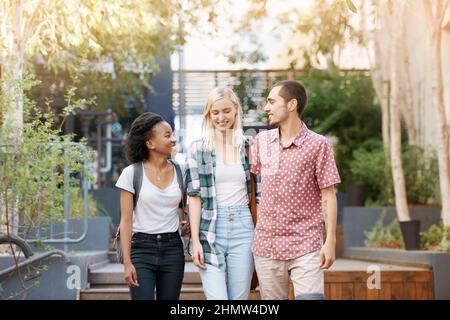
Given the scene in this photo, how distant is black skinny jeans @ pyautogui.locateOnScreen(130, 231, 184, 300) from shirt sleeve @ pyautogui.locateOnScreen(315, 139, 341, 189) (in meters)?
0.90

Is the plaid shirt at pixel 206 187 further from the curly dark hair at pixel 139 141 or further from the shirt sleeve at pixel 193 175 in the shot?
the curly dark hair at pixel 139 141

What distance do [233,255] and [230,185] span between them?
1.26ft

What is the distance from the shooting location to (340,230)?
40.1 ft

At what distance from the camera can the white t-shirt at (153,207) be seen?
15.9 ft

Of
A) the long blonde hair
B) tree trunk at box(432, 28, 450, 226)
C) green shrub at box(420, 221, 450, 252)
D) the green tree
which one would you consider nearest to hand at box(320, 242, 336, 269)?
the long blonde hair

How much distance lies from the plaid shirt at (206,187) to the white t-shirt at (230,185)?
3cm

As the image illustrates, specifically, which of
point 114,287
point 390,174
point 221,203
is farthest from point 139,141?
point 390,174

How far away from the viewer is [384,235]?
36.2ft

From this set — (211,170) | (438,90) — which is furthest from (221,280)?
(438,90)

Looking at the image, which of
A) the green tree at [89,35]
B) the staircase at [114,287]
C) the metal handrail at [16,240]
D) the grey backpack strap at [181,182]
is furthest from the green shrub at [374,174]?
the grey backpack strap at [181,182]

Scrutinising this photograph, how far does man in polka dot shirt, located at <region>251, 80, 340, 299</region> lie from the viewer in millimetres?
4480

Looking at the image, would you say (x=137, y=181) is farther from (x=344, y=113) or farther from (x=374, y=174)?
(x=344, y=113)

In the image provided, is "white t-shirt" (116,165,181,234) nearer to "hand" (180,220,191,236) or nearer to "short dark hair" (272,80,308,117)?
"hand" (180,220,191,236)

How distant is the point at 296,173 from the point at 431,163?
7.69 m
